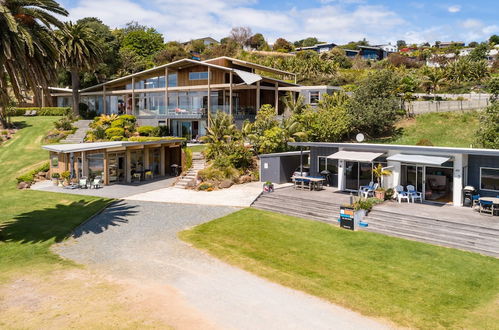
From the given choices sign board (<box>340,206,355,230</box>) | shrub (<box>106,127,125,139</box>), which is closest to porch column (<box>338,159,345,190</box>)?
sign board (<box>340,206,355,230</box>)

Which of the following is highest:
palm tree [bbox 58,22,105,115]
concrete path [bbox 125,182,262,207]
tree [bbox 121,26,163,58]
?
tree [bbox 121,26,163,58]

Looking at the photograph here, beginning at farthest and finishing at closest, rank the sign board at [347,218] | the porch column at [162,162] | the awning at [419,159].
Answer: the porch column at [162,162]
the awning at [419,159]
the sign board at [347,218]

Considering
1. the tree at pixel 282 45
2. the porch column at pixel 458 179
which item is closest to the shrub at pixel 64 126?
the porch column at pixel 458 179

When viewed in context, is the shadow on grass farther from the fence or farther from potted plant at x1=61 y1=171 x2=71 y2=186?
the fence

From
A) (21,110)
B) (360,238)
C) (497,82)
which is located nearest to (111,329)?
(360,238)

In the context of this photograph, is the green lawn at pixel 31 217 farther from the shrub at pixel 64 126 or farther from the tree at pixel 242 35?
the tree at pixel 242 35

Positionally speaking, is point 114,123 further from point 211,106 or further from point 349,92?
point 349,92
